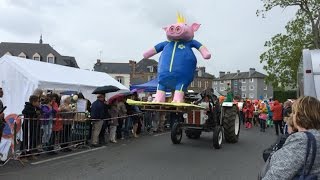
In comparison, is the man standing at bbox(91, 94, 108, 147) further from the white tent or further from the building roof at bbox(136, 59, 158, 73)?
the building roof at bbox(136, 59, 158, 73)

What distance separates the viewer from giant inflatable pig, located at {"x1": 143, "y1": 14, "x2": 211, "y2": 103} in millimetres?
11625

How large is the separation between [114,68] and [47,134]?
282 ft

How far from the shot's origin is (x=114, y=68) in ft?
316

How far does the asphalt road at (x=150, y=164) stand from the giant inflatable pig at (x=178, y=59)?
1.63 m

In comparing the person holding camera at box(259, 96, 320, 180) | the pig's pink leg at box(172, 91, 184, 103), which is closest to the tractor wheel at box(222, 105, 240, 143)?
the pig's pink leg at box(172, 91, 184, 103)

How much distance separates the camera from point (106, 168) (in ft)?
30.0

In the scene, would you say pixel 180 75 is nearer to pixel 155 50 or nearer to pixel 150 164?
pixel 155 50

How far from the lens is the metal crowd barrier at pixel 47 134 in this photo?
9.95 metres

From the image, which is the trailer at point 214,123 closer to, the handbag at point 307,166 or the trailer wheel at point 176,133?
the trailer wheel at point 176,133

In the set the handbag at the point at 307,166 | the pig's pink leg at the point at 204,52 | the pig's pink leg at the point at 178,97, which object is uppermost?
the pig's pink leg at the point at 204,52

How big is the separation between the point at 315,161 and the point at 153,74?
97.0 meters

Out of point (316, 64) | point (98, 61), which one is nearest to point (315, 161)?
point (316, 64)

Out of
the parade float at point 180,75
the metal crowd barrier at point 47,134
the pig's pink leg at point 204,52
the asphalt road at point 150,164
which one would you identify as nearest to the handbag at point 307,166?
the asphalt road at point 150,164

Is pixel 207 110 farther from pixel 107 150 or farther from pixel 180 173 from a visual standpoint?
pixel 180 173
